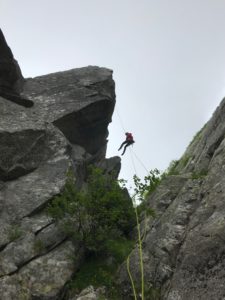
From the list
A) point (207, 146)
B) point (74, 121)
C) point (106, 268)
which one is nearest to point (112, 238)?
point (106, 268)

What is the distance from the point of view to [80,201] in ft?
62.6

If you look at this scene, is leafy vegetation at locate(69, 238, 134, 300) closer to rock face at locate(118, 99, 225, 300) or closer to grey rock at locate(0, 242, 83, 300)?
grey rock at locate(0, 242, 83, 300)

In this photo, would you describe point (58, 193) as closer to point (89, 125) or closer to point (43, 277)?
point (43, 277)

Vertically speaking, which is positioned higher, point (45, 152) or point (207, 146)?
point (45, 152)

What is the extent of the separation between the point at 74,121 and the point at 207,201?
16190 millimetres

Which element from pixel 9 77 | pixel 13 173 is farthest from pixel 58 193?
pixel 9 77

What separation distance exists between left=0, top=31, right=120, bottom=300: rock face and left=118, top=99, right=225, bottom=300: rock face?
3.43m

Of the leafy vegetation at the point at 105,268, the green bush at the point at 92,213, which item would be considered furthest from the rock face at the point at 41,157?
the green bush at the point at 92,213

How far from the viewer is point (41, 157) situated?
25.0 metres

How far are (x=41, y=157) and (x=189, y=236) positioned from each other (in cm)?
1189

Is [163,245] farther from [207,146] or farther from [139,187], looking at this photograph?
[207,146]

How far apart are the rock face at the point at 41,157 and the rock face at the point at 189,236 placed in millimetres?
3425

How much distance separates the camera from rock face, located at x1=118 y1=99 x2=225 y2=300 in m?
13.7

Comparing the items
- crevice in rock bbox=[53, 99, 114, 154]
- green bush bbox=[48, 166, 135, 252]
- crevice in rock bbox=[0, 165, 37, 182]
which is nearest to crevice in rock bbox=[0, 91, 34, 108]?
crevice in rock bbox=[53, 99, 114, 154]
